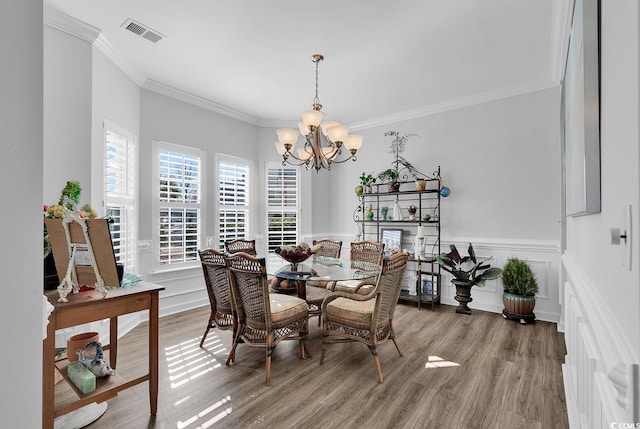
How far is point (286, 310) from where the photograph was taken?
8.59 feet

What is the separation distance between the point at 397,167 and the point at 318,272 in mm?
2818

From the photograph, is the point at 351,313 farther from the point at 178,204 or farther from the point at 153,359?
the point at 178,204

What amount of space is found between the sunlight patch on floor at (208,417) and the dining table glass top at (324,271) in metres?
1.08

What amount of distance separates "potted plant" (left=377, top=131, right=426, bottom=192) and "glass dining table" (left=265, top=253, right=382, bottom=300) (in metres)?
1.96

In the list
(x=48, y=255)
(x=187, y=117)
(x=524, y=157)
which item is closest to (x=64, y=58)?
(x=187, y=117)

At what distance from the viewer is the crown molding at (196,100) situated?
156 inches

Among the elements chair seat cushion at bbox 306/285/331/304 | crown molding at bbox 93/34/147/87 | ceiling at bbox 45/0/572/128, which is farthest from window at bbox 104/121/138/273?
chair seat cushion at bbox 306/285/331/304

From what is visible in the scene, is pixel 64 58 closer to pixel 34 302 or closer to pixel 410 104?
pixel 34 302

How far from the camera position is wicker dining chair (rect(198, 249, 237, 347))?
2.72m

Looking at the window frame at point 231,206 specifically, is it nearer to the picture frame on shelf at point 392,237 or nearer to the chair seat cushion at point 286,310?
the chair seat cushion at point 286,310

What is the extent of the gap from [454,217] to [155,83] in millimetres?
4661

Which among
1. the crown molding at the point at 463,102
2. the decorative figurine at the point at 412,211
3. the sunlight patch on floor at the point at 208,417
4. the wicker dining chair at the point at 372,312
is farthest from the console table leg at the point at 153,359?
the crown molding at the point at 463,102

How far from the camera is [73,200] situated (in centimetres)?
181

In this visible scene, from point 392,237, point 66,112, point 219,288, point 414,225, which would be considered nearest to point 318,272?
point 219,288
